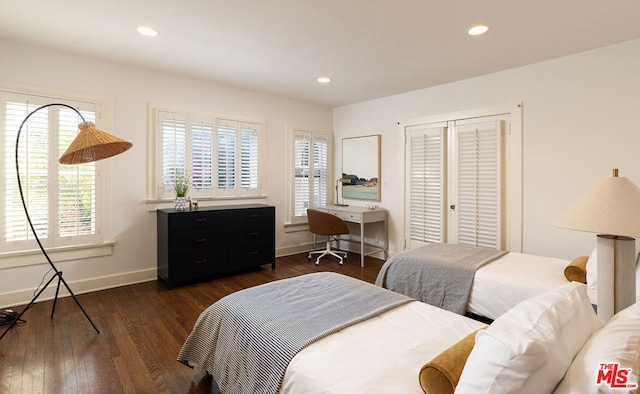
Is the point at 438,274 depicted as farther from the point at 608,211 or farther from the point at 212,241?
the point at 212,241

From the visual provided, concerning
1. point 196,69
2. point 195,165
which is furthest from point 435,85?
point 195,165

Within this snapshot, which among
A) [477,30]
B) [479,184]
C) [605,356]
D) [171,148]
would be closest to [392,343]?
[605,356]

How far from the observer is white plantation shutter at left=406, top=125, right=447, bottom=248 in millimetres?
4414

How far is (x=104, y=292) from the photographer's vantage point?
3.60m

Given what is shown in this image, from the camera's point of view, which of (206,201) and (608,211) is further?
(206,201)

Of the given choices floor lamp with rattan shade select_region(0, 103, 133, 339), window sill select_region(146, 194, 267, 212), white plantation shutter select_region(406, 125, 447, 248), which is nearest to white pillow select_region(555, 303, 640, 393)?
floor lamp with rattan shade select_region(0, 103, 133, 339)

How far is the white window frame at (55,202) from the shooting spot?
10.3ft

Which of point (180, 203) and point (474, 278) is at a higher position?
point (180, 203)

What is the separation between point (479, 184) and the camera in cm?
406

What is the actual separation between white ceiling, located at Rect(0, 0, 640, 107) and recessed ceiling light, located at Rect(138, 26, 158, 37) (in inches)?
3.0

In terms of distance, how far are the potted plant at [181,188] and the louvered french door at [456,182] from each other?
3151 mm

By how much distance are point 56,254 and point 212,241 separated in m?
1.58

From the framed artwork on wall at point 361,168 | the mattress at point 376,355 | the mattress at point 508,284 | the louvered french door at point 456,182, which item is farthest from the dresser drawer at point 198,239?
the mattress at point 508,284

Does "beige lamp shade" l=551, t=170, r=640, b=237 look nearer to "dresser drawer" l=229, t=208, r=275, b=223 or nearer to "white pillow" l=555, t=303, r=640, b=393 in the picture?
"white pillow" l=555, t=303, r=640, b=393
